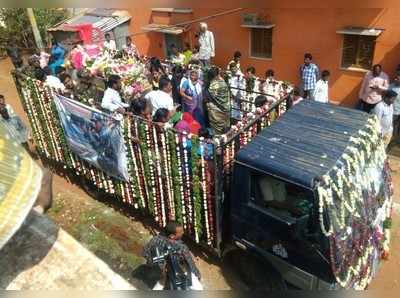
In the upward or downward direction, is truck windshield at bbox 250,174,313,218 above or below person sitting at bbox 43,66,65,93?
below

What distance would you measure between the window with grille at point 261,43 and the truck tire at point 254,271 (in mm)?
6824

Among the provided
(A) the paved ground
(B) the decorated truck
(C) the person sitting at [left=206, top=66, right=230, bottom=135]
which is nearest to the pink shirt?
(B) the decorated truck

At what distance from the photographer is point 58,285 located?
9.57 feet

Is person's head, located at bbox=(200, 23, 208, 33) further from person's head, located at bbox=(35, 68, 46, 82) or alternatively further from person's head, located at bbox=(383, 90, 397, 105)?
person's head, located at bbox=(383, 90, 397, 105)

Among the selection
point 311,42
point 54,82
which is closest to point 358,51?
point 311,42

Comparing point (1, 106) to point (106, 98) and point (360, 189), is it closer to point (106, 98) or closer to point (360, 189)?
point (106, 98)

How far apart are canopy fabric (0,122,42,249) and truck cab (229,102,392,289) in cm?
280

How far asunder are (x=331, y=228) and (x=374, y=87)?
5325mm

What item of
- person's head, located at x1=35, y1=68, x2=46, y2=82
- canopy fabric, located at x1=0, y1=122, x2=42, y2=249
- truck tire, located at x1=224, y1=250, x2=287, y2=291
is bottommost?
truck tire, located at x1=224, y1=250, x2=287, y2=291

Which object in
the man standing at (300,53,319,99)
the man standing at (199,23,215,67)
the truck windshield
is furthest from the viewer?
the man standing at (199,23,215,67)

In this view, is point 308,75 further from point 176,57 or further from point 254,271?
point 254,271

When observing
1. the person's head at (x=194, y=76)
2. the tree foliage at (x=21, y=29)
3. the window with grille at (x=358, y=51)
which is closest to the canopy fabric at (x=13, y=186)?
the person's head at (x=194, y=76)

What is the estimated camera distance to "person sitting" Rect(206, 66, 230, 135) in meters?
6.64

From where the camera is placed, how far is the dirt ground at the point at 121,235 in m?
5.60
